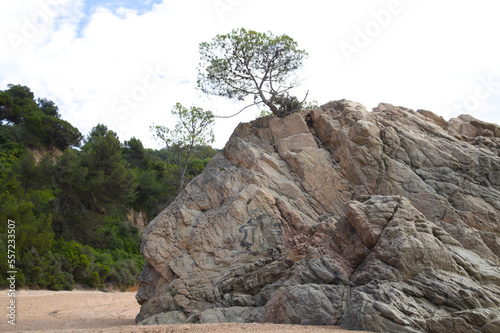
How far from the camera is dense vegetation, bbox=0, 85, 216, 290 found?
77.9 feet

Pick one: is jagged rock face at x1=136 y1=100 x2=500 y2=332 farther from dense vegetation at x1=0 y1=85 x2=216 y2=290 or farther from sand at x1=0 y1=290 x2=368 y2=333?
dense vegetation at x1=0 y1=85 x2=216 y2=290

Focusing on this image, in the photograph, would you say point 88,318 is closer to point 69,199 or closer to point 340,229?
A: point 340,229

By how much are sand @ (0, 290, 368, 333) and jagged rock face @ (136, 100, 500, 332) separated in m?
1.02

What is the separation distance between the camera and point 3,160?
35656 millimetres

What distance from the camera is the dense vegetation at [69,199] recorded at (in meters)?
23.8

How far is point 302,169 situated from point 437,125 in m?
6.59

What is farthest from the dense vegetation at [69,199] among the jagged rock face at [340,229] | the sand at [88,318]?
the jagged rock face at [340,229]

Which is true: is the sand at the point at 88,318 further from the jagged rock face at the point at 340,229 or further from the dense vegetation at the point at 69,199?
the dense vegetation at the point at 69,199

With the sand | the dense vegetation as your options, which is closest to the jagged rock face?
Answer: the sand

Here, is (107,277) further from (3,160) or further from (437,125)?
(437,125)

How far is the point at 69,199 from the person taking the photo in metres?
32.4

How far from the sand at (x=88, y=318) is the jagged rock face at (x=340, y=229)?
102 cm

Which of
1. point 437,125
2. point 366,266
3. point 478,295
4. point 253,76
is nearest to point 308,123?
point 253,76

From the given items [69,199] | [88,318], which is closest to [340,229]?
[88,318]
